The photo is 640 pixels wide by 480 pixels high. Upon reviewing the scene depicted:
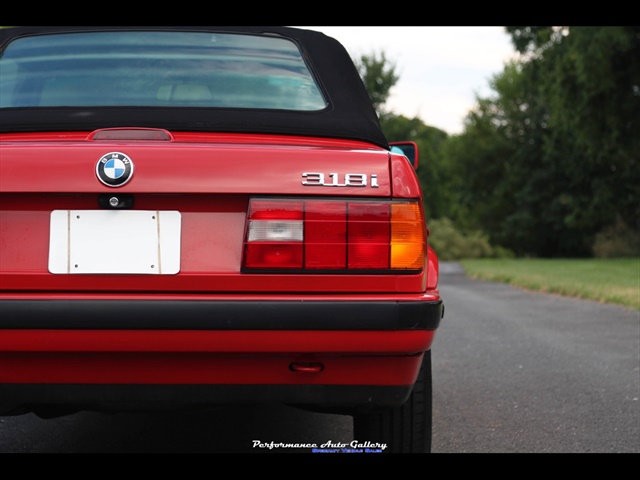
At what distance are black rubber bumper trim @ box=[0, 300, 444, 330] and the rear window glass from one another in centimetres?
85

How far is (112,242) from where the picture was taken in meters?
2.40

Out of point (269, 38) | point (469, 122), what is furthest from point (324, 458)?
point (469, 122)

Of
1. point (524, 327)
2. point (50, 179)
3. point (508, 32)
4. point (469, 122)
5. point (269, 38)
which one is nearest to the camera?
point (50, 179)

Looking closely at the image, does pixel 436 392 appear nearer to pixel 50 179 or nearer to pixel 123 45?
pixel 123 45

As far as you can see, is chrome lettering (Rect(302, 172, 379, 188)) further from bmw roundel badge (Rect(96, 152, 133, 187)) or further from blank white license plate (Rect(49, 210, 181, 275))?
bmw roundel badge (Rect(96, 152, 133, 187))

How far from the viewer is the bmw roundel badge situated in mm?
2404

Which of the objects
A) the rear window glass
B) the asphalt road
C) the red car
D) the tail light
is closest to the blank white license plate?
the red car

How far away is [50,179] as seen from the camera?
7.87ft

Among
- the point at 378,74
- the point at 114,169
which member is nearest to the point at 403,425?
the point at 114,169

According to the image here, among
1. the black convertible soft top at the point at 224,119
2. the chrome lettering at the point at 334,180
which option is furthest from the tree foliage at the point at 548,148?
the chrome lettering at the point at 334,180

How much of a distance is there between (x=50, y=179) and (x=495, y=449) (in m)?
2.21

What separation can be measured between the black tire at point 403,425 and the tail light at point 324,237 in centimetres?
65

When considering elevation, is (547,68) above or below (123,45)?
above

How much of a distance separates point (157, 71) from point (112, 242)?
36.6 inches
